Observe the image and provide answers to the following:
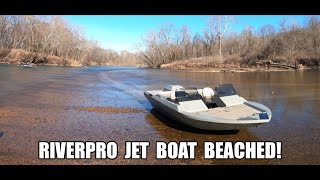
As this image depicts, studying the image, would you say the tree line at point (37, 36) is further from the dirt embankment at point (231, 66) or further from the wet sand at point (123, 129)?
the wet sand at point (123, 129)

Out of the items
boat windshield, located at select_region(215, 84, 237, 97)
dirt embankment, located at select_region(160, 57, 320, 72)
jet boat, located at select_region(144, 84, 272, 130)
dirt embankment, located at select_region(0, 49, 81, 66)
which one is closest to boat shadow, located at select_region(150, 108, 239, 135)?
jet boat, located at select_region(144, 84, 272, 130)

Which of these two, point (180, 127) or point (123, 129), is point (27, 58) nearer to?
point (123, 129)

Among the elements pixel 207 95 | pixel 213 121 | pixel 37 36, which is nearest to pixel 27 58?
pixel 37 36

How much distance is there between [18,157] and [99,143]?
72.0 inches

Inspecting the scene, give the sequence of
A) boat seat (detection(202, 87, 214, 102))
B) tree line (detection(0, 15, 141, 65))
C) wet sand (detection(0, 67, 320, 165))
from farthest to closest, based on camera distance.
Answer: tree line (detection(0, 15, 141, 65))
boat seat (detection(202, 87, 214, 102))
wet sand (detection(0, 67, 320, 165))

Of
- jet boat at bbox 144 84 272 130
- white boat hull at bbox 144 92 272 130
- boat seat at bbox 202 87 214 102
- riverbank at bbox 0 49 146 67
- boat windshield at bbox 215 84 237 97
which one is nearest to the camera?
white boat hull at bbox 144 92 272 130

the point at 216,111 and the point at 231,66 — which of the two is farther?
the point at 231,66

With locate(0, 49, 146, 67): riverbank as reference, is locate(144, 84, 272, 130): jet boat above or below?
below

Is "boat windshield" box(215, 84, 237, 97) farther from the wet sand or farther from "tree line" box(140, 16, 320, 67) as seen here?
"tree line" box(140, 16, 320, 67)

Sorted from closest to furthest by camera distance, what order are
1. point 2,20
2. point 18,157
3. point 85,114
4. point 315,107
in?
point 18,157
point 85,114
point 315,107
point 2,20
